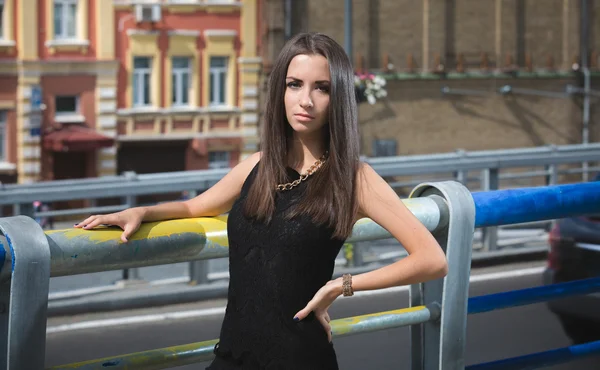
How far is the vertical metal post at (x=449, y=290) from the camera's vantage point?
3.37 m

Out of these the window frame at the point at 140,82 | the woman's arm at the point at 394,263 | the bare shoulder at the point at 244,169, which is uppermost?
the window frame at the point at 140,82

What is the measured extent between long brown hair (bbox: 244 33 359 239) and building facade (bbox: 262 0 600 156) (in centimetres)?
4550

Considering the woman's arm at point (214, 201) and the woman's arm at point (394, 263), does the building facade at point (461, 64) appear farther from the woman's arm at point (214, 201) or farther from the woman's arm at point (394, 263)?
the woman's arm at point (394, 263)

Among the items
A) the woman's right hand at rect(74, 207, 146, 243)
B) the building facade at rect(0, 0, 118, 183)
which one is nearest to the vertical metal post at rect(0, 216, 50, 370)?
the woman's right hand at rect(74, 207, 146, 243)

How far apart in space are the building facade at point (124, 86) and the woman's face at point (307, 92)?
4067 centimetres

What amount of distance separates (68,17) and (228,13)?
247 inches

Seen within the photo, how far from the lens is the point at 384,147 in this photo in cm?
5206

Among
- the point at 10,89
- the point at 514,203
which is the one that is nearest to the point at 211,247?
the point at 514,203

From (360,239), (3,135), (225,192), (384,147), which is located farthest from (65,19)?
(360,239)

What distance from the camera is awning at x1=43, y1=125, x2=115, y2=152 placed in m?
43.1

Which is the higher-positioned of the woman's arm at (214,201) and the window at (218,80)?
the window at (218,80)

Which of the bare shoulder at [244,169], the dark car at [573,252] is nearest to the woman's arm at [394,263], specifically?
the bare shoulder at [244,169]

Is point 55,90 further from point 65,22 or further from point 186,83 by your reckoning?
point 186,83

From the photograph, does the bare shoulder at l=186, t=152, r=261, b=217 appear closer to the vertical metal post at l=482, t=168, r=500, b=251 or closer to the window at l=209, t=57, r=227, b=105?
the vertical metal post at l=482, t=168, r=500, b=251
